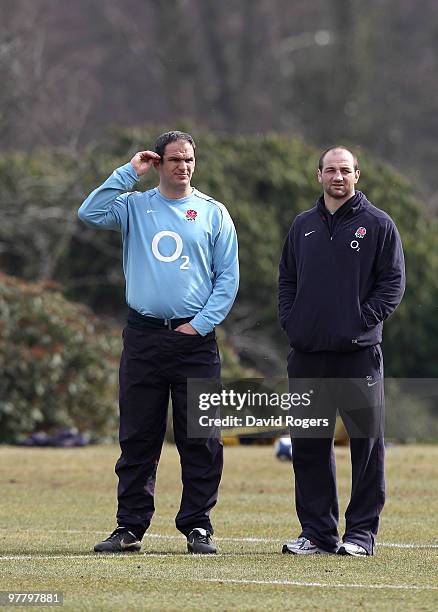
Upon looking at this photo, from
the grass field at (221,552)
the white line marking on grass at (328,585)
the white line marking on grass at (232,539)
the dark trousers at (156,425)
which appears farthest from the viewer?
the white line marking on grass at (232,539)

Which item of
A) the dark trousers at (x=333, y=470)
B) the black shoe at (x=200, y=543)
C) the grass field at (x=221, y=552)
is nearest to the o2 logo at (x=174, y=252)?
the dark trousers at (x=333, y=470)

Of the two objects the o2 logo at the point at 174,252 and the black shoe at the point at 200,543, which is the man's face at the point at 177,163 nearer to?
the o2 logo at the point at 174,252

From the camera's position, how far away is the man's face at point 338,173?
885 centimetres

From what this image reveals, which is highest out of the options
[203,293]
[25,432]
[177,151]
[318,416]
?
[177,151]

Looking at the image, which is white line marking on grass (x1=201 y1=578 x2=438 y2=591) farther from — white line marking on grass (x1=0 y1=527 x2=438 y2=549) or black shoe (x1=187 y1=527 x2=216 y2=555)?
white line marking on grass (x1=0 y1=527 x2=438 y2=549)

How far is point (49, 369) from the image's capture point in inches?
698

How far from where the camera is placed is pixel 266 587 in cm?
756

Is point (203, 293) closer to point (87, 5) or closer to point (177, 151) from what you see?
point (177, 151)

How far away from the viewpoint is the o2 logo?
8.92 meters

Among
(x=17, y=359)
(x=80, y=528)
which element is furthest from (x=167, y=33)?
(x=80, y=528)

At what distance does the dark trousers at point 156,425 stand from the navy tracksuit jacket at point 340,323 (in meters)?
0.45

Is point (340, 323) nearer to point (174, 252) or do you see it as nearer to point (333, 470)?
point (333, 470)

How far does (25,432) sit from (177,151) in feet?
29.3

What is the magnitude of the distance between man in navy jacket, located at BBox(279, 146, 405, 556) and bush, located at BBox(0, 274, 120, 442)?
8.77 meters
